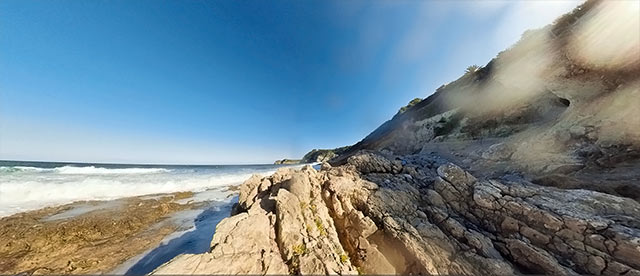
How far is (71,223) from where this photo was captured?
468 inches

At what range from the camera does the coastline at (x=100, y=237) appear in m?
8.30

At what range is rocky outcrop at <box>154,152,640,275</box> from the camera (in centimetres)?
564

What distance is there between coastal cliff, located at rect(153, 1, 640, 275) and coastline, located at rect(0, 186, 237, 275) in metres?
4.25

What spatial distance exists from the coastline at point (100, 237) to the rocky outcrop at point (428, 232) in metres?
5.37

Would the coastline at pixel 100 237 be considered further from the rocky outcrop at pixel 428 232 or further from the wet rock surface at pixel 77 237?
the rocky outcrop at pixel 428 232

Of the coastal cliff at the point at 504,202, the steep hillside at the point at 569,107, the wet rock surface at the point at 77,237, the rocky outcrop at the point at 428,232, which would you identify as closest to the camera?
the rocky outcrop at the point at 428,232

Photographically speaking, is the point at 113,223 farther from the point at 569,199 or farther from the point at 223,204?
the point at 569,199

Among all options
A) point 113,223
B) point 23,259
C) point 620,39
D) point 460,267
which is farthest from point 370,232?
point 620,39

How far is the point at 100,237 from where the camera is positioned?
422 inches

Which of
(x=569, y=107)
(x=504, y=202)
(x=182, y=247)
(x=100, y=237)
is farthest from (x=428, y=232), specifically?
(x=100, y=237)

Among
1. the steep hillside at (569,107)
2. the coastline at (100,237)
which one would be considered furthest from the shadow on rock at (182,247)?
the steep hillside at (569,107)

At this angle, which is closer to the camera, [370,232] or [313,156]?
[370,232]

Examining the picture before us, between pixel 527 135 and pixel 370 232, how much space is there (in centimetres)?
1439

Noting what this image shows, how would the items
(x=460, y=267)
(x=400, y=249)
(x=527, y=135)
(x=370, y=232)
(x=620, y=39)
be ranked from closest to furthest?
(x=460, y=267)
(x=400, y=249)
(x=370, y=232)
(x=620, y=39)
(x=527, y=135)
